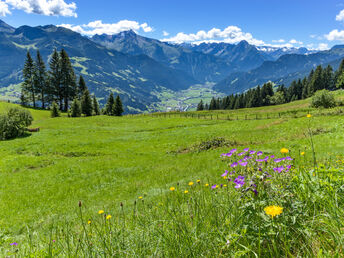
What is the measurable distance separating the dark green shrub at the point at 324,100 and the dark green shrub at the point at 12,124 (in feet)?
231

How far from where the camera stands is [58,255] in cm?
270

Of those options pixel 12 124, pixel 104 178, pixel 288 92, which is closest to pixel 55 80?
pixel 12 124

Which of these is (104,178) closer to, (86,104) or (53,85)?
(86,104)

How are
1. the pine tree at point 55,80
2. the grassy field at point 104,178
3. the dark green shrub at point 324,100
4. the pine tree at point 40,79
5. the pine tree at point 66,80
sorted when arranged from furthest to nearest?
the pine tree at point 66,80 < the pine tree at point 55,80 < the pine tree at point 40,79 < the dark green shrub at point 324,100 < the grassy field at point 104,178

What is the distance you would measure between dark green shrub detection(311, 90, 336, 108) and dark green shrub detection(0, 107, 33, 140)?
70.3 m

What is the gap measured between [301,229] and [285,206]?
334mm

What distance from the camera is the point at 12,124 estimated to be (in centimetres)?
3244

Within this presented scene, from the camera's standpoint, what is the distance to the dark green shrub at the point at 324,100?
2056 inches

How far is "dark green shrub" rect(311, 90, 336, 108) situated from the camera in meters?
52.2

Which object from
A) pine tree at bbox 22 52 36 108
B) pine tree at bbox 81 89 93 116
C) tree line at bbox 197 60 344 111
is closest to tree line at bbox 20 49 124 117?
pine tree at bbox 22 52 36 108

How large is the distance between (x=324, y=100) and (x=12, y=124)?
7158 centimetres

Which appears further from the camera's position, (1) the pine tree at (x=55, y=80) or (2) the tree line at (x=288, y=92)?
(2) the tree line at (x=288, y=92)

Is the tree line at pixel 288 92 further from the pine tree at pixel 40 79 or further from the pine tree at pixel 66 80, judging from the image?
the pine tree at pixel 40 79

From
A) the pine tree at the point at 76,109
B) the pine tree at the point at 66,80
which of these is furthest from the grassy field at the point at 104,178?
the pine tree at the point at 66,80
